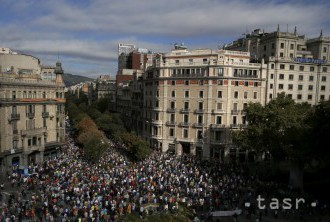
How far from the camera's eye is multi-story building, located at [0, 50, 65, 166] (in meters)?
48.9

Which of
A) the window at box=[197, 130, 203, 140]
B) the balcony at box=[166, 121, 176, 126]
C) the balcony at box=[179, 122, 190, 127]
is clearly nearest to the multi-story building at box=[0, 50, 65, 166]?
the balcony at box=[166, 121, 176, 126]

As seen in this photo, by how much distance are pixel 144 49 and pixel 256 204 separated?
128 meters

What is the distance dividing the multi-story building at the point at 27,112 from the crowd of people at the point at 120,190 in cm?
575

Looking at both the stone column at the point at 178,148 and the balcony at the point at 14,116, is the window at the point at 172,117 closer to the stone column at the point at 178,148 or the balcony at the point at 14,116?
the stone column at the point at 178,148

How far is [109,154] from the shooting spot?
58.9 meters

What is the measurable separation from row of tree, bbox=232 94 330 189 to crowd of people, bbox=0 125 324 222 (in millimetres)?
5507

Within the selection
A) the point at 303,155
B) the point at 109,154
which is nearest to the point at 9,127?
the point at 109,154

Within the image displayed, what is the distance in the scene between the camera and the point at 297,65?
221 feet

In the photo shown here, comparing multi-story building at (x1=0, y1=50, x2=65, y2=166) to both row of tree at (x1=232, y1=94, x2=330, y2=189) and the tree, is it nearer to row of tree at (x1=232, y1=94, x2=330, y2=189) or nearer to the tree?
the tree

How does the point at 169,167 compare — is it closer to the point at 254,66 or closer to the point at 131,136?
the point at 131,136

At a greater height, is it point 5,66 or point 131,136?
point 5,66

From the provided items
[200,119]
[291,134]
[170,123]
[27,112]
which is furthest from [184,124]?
[27,112]

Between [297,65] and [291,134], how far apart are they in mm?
33973

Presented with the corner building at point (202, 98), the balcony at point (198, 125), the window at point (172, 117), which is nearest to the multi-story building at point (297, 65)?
the corner building at point (202, 98)
